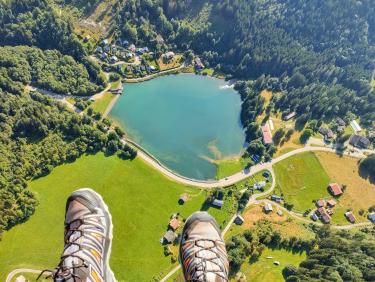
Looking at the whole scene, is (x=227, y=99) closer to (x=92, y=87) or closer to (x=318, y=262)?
(x=92, y=87)

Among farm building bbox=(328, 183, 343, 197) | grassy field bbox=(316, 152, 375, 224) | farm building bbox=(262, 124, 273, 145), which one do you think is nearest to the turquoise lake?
farm building bbox=(262, 124, 273, 145)

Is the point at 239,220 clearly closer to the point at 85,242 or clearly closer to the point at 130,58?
the point at 85,242

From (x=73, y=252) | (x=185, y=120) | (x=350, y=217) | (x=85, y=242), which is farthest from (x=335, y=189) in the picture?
(x=73, y=252)

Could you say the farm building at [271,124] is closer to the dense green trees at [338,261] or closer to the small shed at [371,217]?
the small shed at [371,217]

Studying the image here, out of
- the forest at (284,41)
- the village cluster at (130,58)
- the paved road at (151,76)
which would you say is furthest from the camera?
the forest at (284,41)

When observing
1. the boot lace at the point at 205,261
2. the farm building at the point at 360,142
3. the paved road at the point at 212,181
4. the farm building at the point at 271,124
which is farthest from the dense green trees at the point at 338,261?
the boot lace at the point at 205,261

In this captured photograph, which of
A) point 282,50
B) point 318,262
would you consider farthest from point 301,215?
point 282,50
